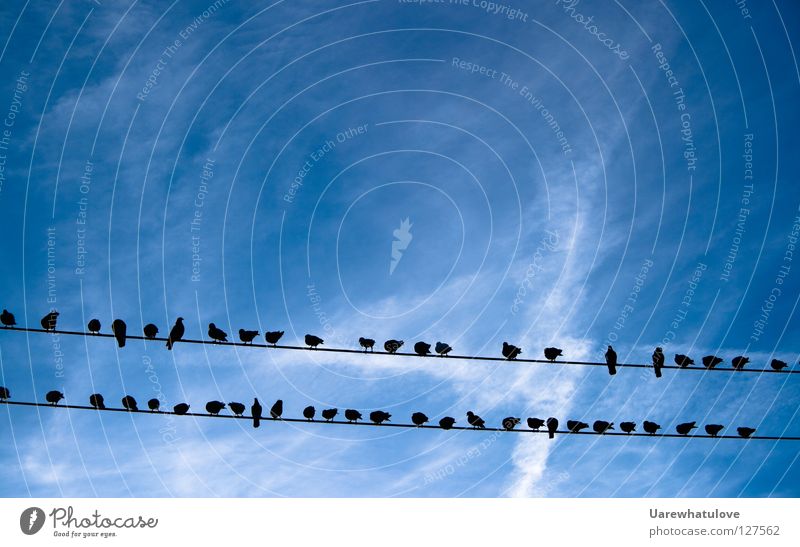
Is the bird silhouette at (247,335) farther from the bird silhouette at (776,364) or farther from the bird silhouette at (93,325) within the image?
the bird silhouette at (776,364)

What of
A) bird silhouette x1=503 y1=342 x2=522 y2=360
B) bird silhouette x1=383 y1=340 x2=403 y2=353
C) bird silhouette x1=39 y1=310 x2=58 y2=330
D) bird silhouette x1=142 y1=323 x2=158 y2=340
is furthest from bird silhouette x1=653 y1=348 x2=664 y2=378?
bird silhouette x1=39 y1=310 x2=58 y2=330

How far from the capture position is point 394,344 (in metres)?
26.3

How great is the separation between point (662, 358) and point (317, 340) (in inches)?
483

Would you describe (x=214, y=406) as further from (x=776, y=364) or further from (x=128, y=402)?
(x=776, y=364)

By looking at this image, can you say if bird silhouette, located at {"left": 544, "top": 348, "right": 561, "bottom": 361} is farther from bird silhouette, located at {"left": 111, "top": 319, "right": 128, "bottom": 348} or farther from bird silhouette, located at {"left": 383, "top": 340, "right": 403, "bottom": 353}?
bird silhouette, located at {"left": 111, "top": 319, "right": 128, "bottom": 348}

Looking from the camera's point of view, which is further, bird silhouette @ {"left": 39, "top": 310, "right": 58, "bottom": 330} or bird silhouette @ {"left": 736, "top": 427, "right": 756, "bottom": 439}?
bird silhouette @ {"left": 736, "top": 427, "right": 756, "bottom": 439}

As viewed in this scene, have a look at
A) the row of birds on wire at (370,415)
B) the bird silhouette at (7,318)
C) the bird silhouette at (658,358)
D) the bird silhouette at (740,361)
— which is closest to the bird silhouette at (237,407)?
the row of birds on wire at (370,415)

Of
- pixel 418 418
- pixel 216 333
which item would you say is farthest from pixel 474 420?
pixel 216 333
